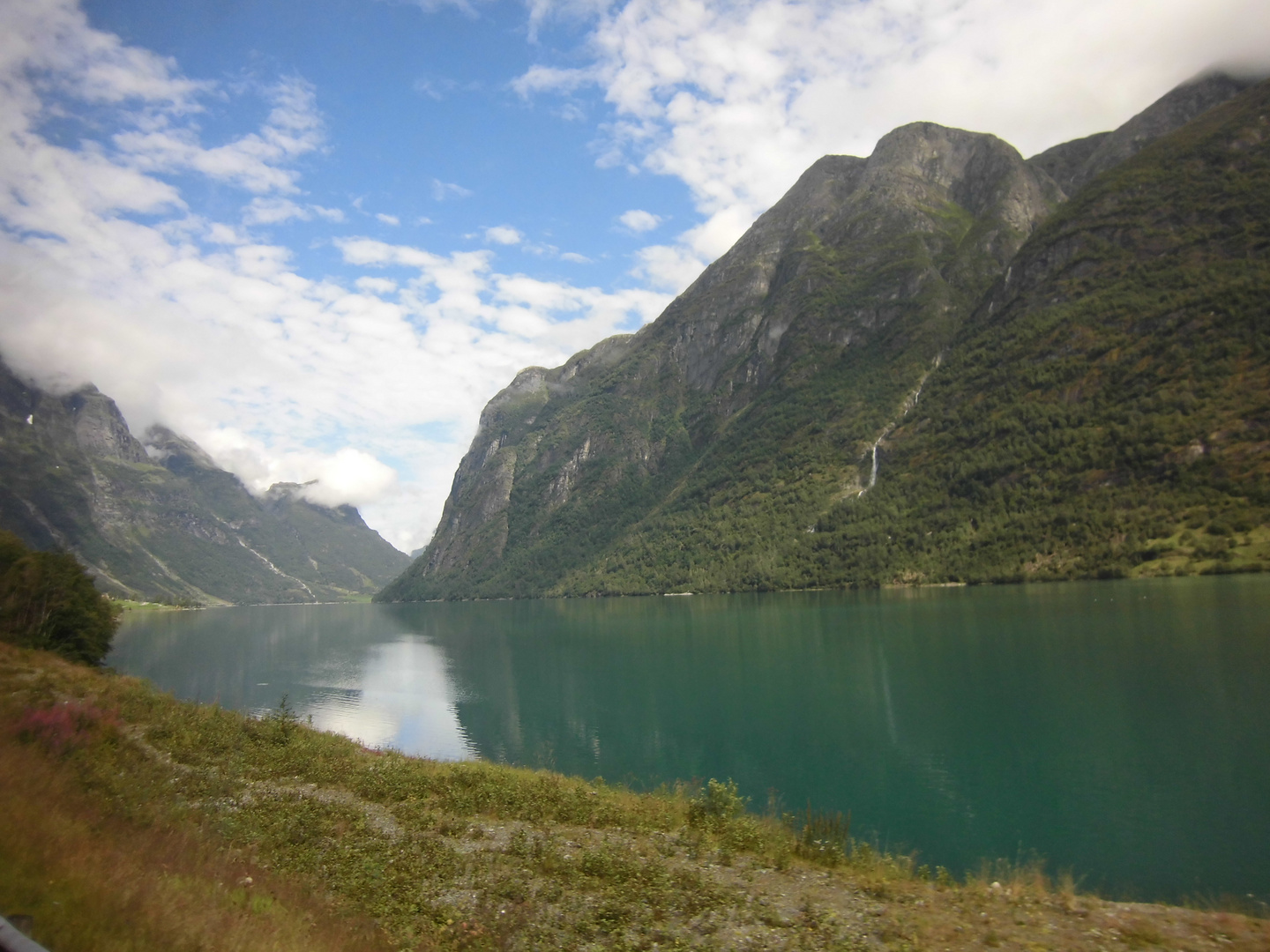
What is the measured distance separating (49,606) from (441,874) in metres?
40.7

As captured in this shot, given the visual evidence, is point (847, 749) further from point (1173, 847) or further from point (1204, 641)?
point (1204, 641)

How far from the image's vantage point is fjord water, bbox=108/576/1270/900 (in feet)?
69.3

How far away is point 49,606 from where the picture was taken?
40.5 meters

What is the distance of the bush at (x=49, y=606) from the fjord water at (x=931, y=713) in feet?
21.5

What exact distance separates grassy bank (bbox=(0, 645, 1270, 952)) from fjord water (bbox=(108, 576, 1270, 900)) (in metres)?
6.52

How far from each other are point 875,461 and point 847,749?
529 feet

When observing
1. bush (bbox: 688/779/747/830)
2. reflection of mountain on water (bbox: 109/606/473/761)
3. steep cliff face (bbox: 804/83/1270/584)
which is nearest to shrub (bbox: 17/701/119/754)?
bush (bbox: 688/779/747/830)

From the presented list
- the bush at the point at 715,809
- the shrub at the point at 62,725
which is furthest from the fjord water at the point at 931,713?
the shrub at the point at 62,725

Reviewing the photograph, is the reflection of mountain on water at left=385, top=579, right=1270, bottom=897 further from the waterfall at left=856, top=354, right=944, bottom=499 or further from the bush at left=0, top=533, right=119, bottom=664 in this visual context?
the waterfall at left=856, top=354, right=944, bottom=499

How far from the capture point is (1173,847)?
62.7ft

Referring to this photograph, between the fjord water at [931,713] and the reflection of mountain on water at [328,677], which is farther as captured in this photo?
the reflection of mountain on water at [328,677]

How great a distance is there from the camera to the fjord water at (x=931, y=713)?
21125mm

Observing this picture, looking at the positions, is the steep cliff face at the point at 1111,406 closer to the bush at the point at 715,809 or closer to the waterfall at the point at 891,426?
the waterfall at the point at 891,426

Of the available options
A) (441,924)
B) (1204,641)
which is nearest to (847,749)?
(441,924)
